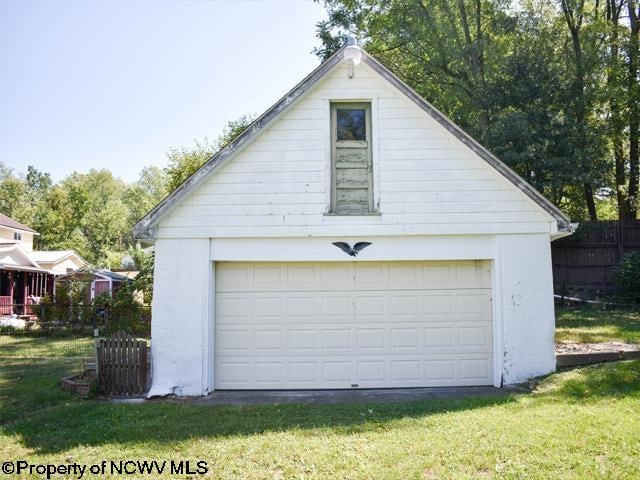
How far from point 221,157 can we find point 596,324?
37.8 feet

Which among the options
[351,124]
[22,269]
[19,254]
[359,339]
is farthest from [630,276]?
[19,254]

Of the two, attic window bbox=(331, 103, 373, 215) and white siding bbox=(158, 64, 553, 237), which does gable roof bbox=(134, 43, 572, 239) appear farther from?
attic window bbox=(331, 103, 373, 215)

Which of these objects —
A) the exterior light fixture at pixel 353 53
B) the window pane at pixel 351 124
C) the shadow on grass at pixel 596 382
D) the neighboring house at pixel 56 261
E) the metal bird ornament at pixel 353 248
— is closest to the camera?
the shadow on grass at pixel 596 382

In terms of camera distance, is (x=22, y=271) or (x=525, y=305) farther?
(x=22, y=271)

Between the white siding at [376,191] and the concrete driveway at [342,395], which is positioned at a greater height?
the white siding at [376,191]

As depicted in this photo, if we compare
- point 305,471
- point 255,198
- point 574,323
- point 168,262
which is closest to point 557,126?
point 574,323

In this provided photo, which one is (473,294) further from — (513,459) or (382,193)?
(513,459)

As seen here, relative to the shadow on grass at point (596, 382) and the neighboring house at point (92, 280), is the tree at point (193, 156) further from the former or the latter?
the shadow on grass at point (596, 382)

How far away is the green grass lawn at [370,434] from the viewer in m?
5.86

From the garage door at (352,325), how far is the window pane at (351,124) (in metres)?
2.39

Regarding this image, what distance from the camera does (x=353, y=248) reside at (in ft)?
32.5

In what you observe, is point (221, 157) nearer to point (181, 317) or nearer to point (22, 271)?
point (181, 317)

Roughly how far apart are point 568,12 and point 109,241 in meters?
53.6

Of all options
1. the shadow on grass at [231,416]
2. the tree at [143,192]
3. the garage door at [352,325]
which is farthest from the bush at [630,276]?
the tree at [143,192]
